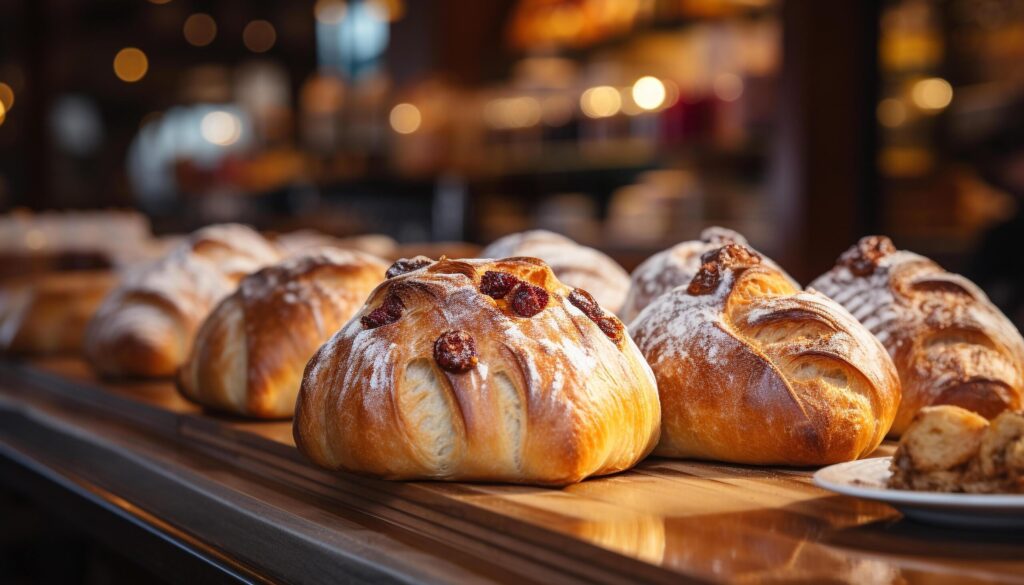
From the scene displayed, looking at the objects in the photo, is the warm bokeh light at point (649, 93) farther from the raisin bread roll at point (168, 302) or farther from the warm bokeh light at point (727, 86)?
the raisin bread roll at point (168, 302)

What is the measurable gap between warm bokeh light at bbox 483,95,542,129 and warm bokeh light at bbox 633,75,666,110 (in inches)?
35.5

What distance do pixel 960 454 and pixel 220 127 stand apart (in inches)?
471

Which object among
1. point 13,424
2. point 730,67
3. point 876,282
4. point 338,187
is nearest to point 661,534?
point 876,282

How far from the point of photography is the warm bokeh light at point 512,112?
23.1 ft

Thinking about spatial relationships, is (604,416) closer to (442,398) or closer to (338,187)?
(442,398)

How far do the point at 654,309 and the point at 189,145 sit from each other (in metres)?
11.6

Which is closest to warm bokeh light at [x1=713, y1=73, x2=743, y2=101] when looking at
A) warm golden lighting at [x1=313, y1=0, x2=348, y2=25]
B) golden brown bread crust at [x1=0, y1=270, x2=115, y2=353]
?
golden brown bread crust at [x1=0, y1=270, x2=115, y2=353]

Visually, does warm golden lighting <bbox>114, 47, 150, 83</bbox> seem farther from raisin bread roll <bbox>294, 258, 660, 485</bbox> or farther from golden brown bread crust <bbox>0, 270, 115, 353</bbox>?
raisin bread roll <bbox>294, 258, 660, 485</bbox>

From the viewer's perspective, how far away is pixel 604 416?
48.0 inches

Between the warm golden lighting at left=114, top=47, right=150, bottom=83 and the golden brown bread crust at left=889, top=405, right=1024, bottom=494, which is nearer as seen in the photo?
the golden brown bread crust at left=889, top=405, right=1024, bottom=494

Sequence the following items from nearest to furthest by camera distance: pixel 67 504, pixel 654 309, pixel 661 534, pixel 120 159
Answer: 1. pixel 661 534
2. pixel 654 309
3. pixel 67 504
4. pixel 120 159

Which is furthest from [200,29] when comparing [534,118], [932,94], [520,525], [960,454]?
[960,454]

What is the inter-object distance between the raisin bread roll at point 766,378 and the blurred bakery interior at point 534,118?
9.16 feet

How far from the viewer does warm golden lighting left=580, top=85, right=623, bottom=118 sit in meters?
6.38
